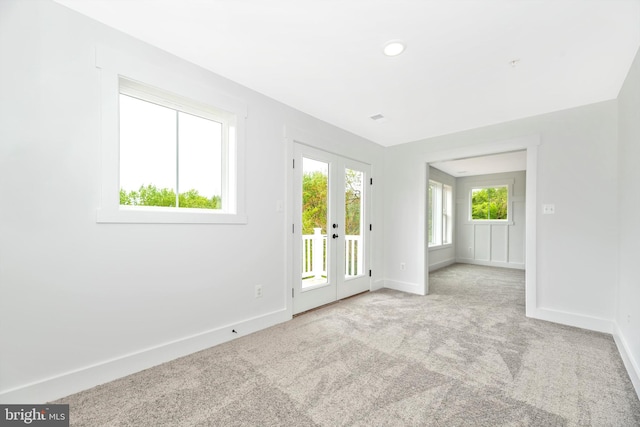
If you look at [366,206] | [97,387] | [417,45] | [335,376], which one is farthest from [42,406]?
[366,206]

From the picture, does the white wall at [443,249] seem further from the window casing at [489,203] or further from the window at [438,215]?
the window casing at [489,203]

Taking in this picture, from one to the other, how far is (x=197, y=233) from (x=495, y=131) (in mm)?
3864

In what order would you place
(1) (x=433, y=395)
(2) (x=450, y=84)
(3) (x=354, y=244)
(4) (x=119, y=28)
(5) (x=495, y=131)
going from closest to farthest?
(1) (x=433, y=395), (4) (x=119, y=28), (2) (x=450, y=84), (5) (x=495, y=131), (3) (x=354, y=244)

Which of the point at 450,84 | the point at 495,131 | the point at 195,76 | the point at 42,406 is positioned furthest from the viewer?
the point at 495,131

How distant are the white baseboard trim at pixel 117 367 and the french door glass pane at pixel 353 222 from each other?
5.93 feet

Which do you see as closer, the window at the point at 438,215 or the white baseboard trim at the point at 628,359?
the white baseboard trim at the point at 628,359

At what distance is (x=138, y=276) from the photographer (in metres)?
2.02

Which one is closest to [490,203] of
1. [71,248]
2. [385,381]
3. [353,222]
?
[353,222]

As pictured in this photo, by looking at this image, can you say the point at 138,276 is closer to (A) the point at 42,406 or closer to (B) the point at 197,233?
(B) the point at 197,233

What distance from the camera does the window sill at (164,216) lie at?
6.21 feet

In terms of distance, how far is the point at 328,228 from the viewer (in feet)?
12.1

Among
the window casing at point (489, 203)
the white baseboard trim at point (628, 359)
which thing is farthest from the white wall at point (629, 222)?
the window casing at point (489, 203)
